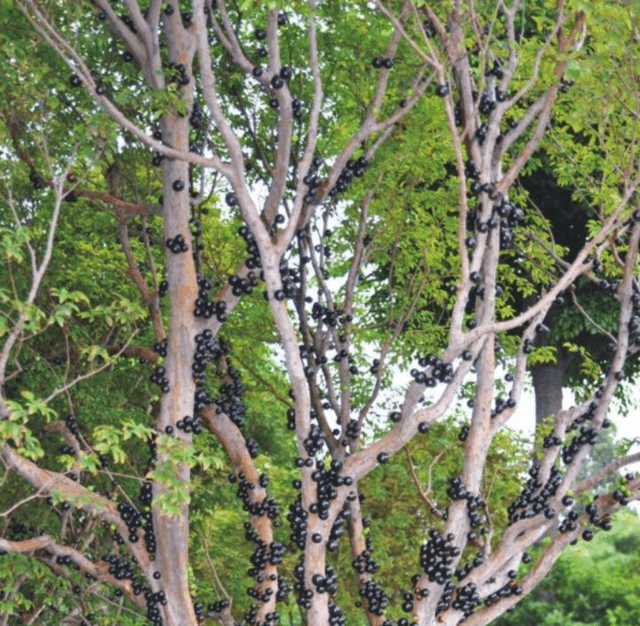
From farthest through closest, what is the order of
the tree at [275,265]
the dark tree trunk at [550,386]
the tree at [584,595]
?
the dark tree trunk at [550,386] < the tree at [584,595] < the tree at [275,265]

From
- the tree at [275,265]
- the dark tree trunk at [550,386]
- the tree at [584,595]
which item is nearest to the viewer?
the tree at [275,265]

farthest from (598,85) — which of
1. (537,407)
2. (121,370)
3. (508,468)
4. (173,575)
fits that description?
(537,407)

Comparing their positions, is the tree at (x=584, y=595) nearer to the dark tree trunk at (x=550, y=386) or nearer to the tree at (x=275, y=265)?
the tree at (x=275, y=265)

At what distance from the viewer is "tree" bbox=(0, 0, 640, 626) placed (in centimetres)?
Result: 965

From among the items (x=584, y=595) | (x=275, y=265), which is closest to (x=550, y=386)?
(x=584, y=595)

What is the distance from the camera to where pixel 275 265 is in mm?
9508

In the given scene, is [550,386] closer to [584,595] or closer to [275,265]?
[584,595]

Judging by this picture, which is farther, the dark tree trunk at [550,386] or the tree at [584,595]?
the dark tree trunk at [550,386]

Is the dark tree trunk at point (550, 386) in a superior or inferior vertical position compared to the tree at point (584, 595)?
superior

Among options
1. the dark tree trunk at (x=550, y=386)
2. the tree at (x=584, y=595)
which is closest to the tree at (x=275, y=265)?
the tree at (x=584, y=595)

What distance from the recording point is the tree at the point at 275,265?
9648 mm

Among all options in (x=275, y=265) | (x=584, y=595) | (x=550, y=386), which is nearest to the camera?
(x=275, y=265)

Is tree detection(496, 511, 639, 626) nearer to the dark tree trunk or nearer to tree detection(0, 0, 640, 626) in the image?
tree detection(0, 0, 640, 626)

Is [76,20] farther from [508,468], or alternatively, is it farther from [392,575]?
[392,575]
